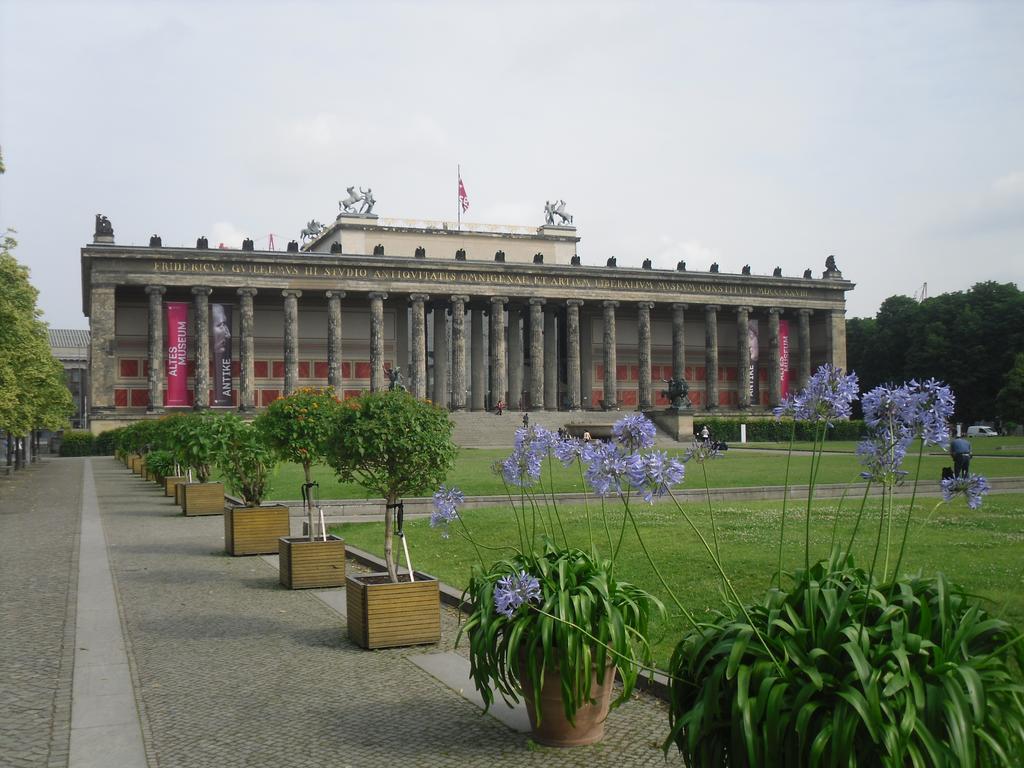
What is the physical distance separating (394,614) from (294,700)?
1.81m

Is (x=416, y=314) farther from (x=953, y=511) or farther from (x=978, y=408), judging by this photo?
(x=953, y=511)

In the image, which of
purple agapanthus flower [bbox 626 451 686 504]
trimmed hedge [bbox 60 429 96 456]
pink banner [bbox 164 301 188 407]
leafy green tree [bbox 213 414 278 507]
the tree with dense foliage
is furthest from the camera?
trimmed hedge [bbox 60 429 96 456]

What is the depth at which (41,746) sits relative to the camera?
21.1 feet

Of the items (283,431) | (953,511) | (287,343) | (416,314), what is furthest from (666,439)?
→ (283,431)

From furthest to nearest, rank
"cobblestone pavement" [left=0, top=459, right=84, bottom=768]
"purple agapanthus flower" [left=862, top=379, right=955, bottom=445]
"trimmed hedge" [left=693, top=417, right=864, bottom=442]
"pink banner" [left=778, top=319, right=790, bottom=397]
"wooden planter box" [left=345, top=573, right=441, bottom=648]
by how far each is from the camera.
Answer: "pink banner" [left=778, top=319, right=790, bottom=397] < "trimmed hedge" [left=693, top=417, right=864, bottom=442] < "wooden planter box" [left=345, top=573, right=441, bottom=648] < "cobblestone pavement" [left=0, top=459, right=84, bottom=768] < "purple agapanthus flower" [left=862, top=379, right=955, bottom=445]

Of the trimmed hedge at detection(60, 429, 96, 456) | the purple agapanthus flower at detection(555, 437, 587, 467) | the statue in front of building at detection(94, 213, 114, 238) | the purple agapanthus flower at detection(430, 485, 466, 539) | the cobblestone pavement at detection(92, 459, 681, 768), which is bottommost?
the cobblestone pavement at detection(92, 459, 681, 768)

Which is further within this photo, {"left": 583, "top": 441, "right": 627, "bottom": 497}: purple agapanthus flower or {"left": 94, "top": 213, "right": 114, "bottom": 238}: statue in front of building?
{"left": 94, "top": 213, "right": 114, "bottom": 238}: statue in front of building

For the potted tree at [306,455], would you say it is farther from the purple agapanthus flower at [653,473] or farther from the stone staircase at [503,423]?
the stone staircase at [503,423]

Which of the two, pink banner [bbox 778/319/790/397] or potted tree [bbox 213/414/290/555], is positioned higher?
pink banner [bbox 778/319/790/397]

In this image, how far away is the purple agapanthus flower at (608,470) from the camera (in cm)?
515

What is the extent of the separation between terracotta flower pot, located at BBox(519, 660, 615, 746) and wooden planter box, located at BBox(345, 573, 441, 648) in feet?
10.2

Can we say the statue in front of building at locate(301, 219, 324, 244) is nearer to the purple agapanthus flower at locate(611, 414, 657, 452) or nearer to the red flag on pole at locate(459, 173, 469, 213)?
the red flag on pole at locate(459, 173, 469, 213)

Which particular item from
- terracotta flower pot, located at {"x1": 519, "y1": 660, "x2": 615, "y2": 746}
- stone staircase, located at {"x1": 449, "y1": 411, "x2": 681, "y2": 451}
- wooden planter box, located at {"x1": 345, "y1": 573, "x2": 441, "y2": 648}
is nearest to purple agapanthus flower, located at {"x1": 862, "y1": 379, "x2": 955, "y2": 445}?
terracotta flower pot, located at {"x1": 519, "y1": 660, "x2": 615, "y2": 746}

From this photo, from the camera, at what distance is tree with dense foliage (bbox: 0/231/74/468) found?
27.3 metres
